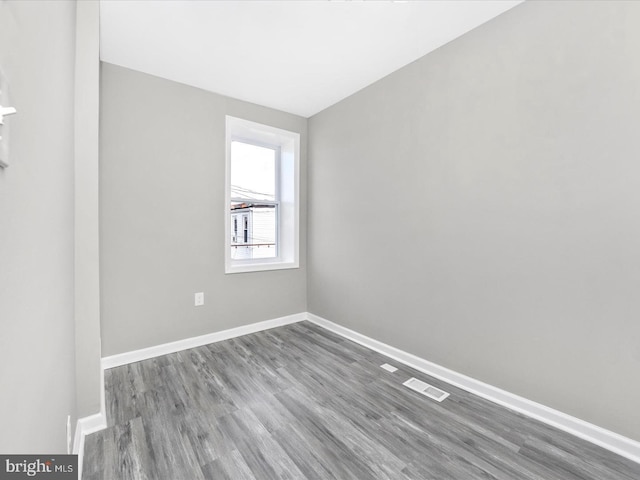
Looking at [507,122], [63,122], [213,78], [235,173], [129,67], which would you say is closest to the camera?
[63,122]


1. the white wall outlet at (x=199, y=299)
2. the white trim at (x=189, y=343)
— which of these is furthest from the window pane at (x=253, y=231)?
the white trim at (x=189, y=343)

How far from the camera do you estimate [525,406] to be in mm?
1865

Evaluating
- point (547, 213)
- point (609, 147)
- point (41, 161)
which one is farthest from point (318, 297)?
point (41, 161)

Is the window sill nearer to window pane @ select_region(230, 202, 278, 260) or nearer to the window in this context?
the window

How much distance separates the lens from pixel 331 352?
109 inches

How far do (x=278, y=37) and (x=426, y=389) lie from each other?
9.20 ft

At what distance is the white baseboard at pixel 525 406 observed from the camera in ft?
5.05

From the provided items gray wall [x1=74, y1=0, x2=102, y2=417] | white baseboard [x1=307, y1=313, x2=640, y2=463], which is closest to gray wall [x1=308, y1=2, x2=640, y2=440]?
white baseboard [x1=307, y1=313, x2=640, y2=463]

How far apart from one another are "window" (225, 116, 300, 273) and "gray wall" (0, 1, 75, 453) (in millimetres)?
2220

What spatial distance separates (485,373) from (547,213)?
115 cm

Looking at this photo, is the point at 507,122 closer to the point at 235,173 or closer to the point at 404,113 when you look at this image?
the point at 404,113

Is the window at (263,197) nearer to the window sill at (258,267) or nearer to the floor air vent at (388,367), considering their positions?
the window sill at (258,267)

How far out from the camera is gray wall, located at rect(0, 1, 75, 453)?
50cm

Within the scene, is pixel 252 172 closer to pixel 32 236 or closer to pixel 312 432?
pixel 312 432
